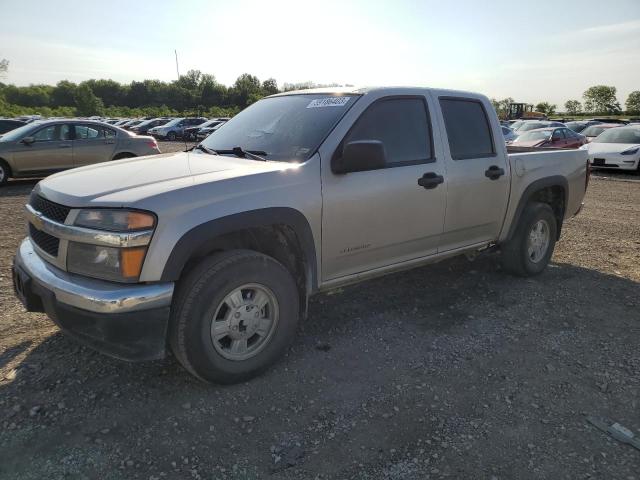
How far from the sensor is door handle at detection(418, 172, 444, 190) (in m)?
3.80

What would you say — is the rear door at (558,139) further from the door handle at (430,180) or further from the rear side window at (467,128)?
the door handle at (430,180)

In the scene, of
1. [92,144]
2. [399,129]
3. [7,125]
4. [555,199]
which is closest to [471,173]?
[399,129]

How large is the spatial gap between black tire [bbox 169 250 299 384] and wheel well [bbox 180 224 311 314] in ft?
0.56

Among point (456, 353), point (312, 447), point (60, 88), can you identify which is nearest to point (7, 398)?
point (312, 447)

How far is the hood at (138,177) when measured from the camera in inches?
108

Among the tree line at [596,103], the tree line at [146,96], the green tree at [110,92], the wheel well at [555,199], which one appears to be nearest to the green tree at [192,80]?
the tree line at [146,96]

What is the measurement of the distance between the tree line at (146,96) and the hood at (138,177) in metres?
74.6

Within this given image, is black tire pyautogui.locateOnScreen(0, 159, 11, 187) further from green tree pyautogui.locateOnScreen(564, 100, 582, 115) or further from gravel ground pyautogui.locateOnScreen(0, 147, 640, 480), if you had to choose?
green tree pyautogui.locateOnScreen(564, 100, 582, 115)

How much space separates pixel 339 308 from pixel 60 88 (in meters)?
104

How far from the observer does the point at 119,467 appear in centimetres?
240

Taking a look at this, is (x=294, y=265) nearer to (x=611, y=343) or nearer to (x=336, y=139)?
(x=336, y=139)

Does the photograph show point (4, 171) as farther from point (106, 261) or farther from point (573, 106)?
point (573, 106)

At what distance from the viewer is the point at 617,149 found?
14883mm

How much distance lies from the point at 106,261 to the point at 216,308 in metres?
0.66
